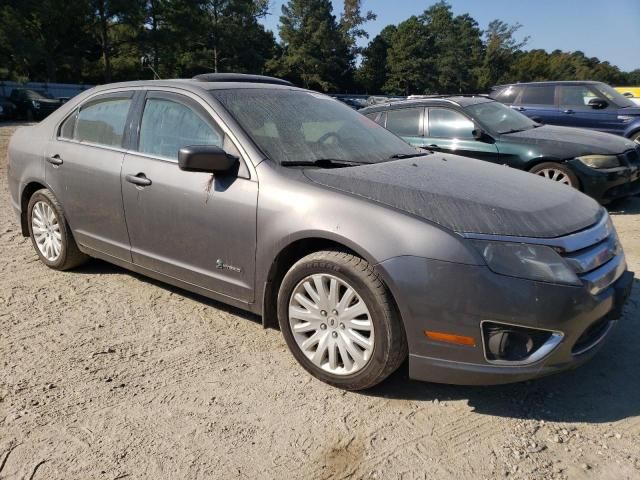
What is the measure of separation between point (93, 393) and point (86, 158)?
194 centimetres

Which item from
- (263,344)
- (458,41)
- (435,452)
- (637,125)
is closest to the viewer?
(435,452)

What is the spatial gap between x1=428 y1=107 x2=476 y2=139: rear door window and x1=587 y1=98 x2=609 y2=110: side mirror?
14.9ft

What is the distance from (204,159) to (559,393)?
90.8 inches

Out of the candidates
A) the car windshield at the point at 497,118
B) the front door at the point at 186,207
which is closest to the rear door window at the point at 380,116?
the car windshield at the point at 497,118

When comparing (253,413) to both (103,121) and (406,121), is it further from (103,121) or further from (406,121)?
(406,121)

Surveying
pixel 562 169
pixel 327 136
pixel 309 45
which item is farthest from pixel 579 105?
pixel 309 45

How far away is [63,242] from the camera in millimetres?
4355

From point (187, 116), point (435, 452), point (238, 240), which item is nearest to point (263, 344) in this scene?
point (238, 240)

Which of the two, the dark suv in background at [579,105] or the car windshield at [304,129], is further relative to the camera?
the dark suv in background at [579,105]

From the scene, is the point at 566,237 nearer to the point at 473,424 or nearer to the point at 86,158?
the point at 473,424

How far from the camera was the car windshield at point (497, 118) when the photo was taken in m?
7.14

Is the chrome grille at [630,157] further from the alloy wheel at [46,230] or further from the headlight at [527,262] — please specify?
the alloy wheel at [46,230]

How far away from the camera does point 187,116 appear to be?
3.48m

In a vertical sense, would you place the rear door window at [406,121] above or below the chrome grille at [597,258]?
above
